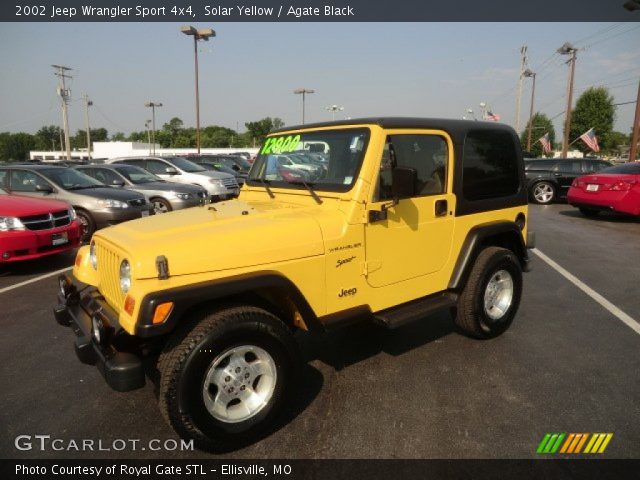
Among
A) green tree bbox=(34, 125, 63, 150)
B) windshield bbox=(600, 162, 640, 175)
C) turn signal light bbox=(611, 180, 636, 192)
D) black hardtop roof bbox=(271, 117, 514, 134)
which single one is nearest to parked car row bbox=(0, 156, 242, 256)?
black hardtop roof bbox=(271, 117, 514, 134)

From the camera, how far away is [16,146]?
4368 inches

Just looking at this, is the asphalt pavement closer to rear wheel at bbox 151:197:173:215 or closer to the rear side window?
the rear side window

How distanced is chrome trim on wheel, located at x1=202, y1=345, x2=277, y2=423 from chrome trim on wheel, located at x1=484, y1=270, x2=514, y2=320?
2.49 meters

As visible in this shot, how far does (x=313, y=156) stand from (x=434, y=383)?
2.09 metres

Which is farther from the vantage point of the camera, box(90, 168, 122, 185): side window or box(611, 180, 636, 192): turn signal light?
box(90, 168, 122, 185): side window

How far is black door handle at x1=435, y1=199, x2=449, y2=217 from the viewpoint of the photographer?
12.1 ft

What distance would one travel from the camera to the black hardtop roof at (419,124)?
3.38m

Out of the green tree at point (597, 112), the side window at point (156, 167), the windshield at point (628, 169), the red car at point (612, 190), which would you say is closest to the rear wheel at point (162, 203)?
the side window at point (156, 167)

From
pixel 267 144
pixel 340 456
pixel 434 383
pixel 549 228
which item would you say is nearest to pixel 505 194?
pixel 434 383

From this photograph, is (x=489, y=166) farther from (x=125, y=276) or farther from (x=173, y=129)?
(x=173, y=129)

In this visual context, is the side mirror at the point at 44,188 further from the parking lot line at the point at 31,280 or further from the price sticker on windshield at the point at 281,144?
the price sticker on windshield at the point at 281,144

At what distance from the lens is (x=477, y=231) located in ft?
13.2

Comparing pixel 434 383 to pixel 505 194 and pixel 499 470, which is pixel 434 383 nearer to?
pixel 499 470

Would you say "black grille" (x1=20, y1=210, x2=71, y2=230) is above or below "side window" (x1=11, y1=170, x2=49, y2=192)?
below
